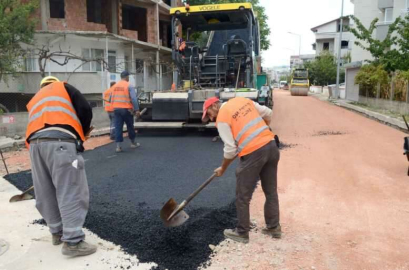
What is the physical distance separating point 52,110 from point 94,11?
58.4 ft

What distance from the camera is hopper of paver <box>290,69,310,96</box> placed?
3275cm

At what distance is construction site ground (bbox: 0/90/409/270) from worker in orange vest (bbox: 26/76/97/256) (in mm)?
285

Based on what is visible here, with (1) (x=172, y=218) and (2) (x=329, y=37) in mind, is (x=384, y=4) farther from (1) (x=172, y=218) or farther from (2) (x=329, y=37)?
(2) (x=329, y=37)

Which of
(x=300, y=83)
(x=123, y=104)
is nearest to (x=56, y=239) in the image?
(x=123, y=104)

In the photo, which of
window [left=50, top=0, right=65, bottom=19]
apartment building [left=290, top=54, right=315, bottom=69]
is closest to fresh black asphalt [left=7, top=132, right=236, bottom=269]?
window [left=50, top=0, right=65, bottom=19]

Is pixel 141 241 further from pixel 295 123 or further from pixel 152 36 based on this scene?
pixel 152 36

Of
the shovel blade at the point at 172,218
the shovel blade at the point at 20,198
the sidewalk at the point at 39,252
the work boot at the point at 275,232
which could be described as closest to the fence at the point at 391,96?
the work boot at the point at 275,232

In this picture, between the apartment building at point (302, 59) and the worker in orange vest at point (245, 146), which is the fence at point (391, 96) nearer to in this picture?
the worker in orange vest at point (245, 146)

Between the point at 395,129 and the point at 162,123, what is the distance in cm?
680

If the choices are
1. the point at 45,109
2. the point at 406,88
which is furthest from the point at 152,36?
the point at 45,109

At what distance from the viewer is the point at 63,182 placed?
3.04 meters

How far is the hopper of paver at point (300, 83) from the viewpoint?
32750mm

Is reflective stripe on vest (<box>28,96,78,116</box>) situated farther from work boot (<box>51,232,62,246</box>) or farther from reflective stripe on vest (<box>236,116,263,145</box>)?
reflective stripe on vest (<box>236,116,263,145</box>)

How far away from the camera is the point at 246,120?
3234 mm
